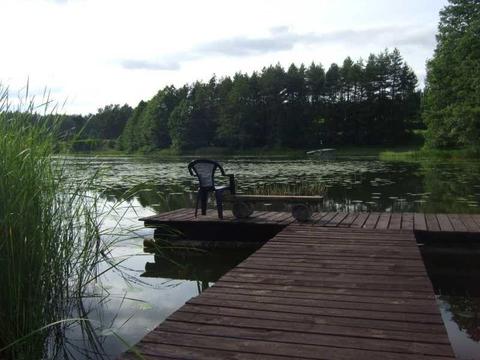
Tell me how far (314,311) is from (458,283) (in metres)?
3.20

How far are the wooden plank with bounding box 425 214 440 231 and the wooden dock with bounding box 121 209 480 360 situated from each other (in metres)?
1.45

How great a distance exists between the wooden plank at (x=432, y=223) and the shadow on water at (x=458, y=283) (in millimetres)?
135

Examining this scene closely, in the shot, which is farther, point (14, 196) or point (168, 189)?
point (168, 189)

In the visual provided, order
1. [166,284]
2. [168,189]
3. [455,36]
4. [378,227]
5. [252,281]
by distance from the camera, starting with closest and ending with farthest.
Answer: [252,281] < [166,284] < [378,227] < [168,189] < [455,36]

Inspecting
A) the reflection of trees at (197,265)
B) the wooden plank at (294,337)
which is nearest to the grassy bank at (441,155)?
the reflection of trees at (197,265)

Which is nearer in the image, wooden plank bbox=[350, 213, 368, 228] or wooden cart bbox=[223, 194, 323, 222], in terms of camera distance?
wooden plank bbox=[350, 213, 368, 228]

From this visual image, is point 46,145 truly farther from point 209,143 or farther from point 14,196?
point 209,143

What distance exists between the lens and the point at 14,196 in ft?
9.52

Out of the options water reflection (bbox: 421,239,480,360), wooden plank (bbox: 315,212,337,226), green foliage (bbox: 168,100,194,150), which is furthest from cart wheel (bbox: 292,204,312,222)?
green foliage (bbox: 168,100,194,150)

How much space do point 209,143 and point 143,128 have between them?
1289cm

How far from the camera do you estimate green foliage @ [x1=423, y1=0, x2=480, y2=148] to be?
A: 28219mm

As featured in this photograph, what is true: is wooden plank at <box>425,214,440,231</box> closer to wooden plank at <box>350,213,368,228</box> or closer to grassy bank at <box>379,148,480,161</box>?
wooden plank at <box>350,213,368,228</box>

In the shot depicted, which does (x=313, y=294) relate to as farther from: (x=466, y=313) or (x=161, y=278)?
(x=161, y=278)

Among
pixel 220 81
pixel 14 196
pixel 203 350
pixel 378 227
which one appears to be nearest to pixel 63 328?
pixel 14 196
